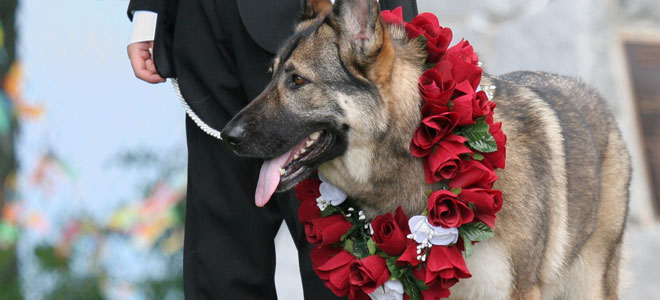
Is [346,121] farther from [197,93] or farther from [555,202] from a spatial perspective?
[555,202]

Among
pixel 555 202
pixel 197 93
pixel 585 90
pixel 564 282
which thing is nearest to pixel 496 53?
pixel 585 90

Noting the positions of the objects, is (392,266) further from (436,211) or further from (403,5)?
(403,5)

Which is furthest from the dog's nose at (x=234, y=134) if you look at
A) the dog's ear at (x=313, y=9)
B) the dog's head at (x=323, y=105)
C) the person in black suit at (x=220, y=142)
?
the dog's ear at (x=313, y=9)

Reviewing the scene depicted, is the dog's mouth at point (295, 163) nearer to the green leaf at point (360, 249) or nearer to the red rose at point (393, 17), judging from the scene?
the green leaf at point (360, 249)

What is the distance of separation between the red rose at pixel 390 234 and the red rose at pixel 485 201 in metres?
0.22

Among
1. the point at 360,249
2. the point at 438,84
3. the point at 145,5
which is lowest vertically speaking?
the point at 360,249

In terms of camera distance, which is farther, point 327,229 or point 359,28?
point 327,229

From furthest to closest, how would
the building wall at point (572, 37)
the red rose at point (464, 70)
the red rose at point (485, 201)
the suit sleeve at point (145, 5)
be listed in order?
the building wall at point (572, 37)
the suit sleeve at point (145, 5)
the red rose at point (464, 70)
the red rose at point (485, 201)

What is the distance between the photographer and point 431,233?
2268mm

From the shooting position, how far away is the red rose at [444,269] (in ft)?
7.32

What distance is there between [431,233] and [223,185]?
800 millimetres

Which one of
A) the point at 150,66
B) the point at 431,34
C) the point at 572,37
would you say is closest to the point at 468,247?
the point at 431,34

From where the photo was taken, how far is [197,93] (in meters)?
2.62

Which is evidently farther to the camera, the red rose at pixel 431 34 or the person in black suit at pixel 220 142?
the person in black suit at pixel 220 142
